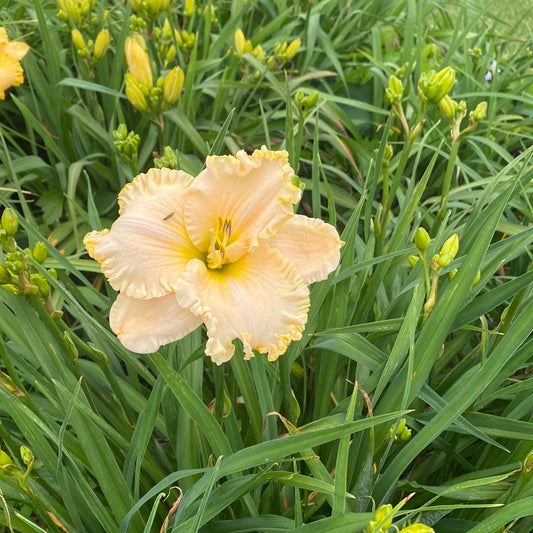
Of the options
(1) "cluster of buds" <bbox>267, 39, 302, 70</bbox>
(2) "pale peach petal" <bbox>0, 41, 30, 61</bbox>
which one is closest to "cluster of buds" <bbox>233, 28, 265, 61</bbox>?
(1) "cluster of buds" <bbox>267, 39, 302, 70</bbox>

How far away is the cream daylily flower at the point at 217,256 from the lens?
2.30 feet

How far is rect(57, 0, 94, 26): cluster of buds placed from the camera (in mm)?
1526

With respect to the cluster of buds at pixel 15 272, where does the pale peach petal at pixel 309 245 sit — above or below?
above

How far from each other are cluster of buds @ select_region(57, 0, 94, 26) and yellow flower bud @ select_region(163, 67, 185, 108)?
0.42 metres

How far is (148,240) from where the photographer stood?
735 millimetres

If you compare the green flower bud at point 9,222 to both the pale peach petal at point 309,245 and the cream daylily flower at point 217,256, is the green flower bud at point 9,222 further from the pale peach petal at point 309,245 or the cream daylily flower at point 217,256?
the pale peach petal at point 309,245

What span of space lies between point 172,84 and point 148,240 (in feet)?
2.15

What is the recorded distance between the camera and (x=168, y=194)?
0.77 metres

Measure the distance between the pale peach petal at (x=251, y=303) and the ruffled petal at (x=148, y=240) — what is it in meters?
0.03

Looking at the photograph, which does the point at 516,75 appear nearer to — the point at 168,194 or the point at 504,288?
the point at 504,288

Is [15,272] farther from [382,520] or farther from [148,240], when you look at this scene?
[382,520]

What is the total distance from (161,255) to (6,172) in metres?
0.93

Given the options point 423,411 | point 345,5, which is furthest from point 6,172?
point 345,5

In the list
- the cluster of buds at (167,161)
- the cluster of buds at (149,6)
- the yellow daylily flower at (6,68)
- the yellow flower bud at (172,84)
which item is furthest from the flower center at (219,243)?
the cluster of buds at (149,6)
